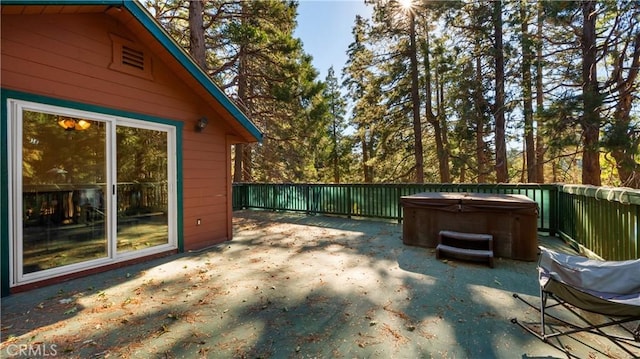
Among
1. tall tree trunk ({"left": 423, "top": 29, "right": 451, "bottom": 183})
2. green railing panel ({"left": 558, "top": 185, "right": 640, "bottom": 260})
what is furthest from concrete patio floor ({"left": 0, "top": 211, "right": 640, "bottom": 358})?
tall tree trunk ({"left": 423, "top": 29, "right": 451, "bottom": 183})

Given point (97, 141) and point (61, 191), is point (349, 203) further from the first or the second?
point (61, 191)

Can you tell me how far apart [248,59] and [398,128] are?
283 inches

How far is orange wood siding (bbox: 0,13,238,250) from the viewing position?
3.03m

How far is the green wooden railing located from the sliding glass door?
4.74 meters

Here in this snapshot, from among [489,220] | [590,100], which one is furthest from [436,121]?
[489,220]

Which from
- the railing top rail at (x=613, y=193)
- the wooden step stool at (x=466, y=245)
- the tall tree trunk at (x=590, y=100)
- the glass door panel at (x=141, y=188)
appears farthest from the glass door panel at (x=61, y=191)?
the tall tree trunk at (x=590, y=100)

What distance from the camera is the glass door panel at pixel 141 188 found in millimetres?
3930

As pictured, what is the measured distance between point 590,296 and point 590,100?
677 centimetres

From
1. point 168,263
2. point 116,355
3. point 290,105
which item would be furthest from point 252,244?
point 290,105

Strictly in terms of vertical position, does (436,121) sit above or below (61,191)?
above

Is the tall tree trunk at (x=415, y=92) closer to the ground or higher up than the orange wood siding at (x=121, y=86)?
higher up

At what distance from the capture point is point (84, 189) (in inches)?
141
